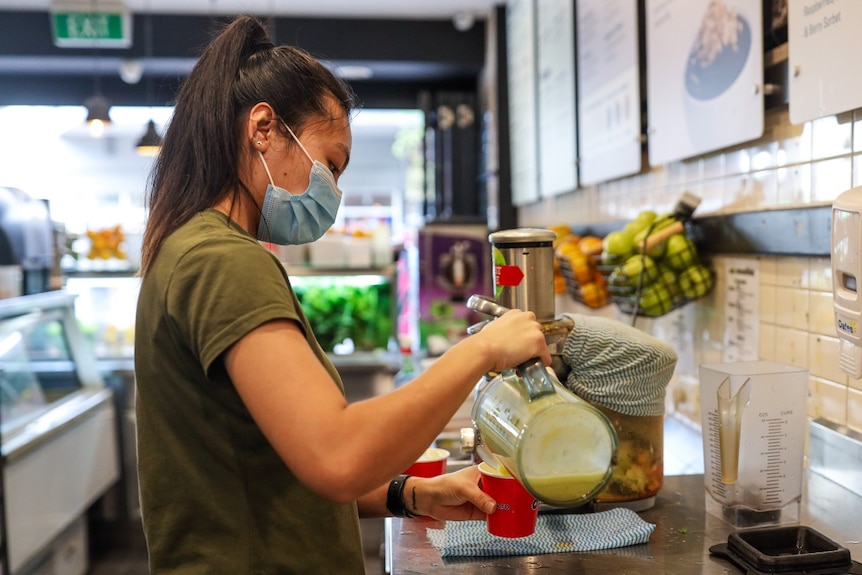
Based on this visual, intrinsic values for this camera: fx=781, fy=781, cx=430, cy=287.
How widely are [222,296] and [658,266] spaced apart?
153cm

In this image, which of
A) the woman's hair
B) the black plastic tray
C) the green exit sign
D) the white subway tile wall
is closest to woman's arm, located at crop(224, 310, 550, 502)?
the woman's hair

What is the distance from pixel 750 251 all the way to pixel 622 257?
0.40 metres

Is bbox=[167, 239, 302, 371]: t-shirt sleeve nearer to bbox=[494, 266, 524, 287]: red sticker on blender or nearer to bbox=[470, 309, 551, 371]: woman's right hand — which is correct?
bbox=[470, 309, 551, 371]: woman's right hand

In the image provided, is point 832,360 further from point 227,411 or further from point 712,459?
point 227,411

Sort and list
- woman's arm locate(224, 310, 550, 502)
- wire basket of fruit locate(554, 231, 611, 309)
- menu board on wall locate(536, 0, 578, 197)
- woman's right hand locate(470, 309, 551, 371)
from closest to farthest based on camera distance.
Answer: woman's arm locate(224, 310, 550, 502) < woman's right hand locate(470, 309, 551, 371) < wire basket of fruit locate(554, 231, 611, 309) < menu board on wall locate(536, 0, 578, 197)

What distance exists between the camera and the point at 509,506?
1.26m

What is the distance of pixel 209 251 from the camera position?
3.28ft

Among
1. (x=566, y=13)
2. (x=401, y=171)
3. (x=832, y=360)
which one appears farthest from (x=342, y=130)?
(x=401, y=171)

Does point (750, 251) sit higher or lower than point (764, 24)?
lower

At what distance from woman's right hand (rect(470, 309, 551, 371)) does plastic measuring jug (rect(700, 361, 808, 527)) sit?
0.49m

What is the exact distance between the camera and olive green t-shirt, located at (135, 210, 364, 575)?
1042 mm

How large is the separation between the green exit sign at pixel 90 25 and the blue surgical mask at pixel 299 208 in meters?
4.73

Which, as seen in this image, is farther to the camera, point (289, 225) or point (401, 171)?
point (401, 171)

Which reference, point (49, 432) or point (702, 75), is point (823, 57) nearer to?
point (702, 75)
